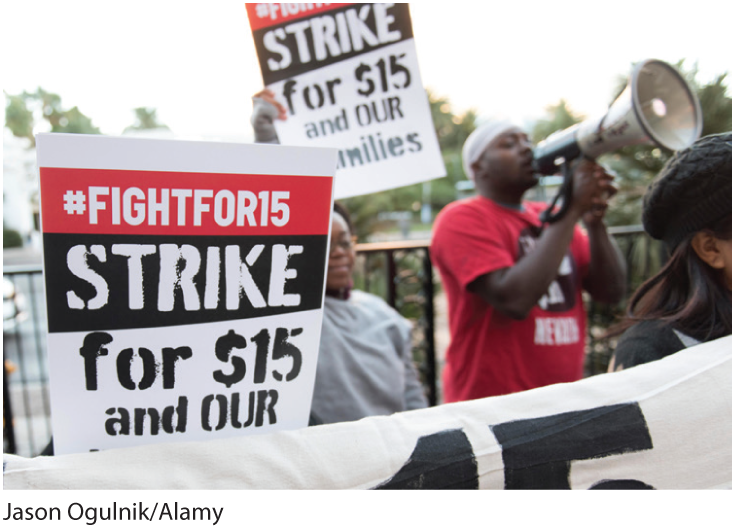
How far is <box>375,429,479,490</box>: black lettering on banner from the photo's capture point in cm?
90

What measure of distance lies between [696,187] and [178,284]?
98 centimetres

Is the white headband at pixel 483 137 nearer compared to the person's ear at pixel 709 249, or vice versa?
the person's ear at pixel 709 249

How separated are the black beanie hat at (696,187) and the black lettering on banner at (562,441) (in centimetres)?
43

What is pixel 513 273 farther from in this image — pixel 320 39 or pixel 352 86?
pixel 320 39

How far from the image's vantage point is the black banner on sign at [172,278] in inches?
33.0

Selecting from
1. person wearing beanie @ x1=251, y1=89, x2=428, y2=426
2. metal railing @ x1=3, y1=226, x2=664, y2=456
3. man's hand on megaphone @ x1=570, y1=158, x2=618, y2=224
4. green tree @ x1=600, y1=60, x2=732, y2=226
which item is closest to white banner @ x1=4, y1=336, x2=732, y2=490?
person wearing beanie @ x1=251, y1=89, x2=428, y2=426

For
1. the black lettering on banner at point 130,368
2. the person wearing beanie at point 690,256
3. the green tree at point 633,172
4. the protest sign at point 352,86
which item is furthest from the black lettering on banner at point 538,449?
the green tree at point 633,172

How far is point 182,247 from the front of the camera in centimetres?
88

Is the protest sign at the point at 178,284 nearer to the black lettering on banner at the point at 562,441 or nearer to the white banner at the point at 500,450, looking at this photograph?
the white banner at the point at 500,450

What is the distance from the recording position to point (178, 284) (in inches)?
34.8

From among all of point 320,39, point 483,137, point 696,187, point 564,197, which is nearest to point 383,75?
point 320,39

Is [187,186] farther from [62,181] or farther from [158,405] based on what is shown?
[158,405]

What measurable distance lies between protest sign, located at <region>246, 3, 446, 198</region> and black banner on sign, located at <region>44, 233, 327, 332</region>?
85 centimetres

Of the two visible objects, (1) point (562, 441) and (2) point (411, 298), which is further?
(2) point (411, 298)
